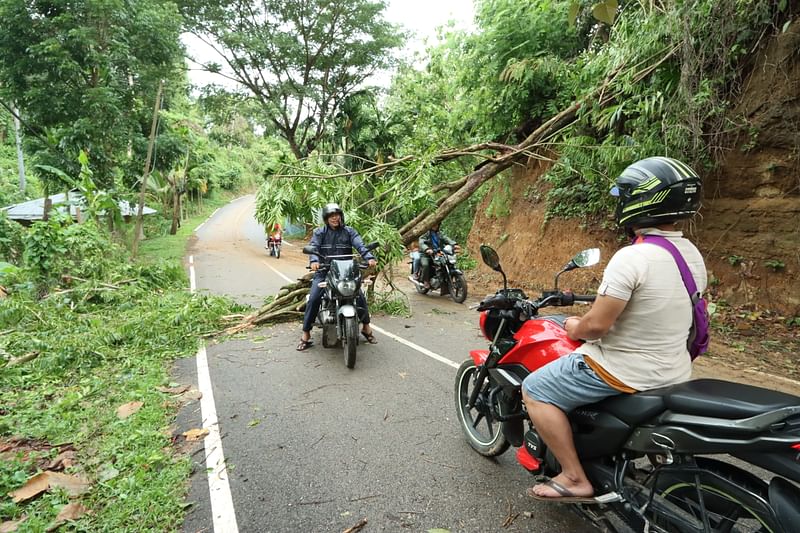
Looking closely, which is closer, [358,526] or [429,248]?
[358,526]

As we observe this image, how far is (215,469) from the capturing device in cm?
288

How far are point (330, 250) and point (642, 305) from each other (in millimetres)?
4265

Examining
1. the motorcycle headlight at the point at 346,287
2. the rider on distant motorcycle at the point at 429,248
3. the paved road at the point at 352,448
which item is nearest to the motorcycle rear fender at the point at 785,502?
the paved road at the point at 352,448

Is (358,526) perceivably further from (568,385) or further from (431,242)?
(431,242)

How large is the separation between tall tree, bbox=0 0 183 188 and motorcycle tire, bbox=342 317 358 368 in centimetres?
1171

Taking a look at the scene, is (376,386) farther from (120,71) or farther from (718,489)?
(120,71)

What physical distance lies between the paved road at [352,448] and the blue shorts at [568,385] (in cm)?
87

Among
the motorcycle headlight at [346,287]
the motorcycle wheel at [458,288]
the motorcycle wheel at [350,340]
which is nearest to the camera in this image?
the motorcycle wheel at [350,340]

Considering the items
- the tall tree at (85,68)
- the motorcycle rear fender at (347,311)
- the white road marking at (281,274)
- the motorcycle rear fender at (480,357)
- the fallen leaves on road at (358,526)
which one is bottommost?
the white road marking at (281,274)

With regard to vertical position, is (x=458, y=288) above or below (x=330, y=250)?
below

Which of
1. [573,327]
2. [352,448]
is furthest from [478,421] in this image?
[573,327]

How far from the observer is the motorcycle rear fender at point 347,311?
4.69 meters

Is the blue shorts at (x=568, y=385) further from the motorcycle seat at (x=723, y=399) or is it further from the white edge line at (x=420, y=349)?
the white edge line at (x=420, y=349)

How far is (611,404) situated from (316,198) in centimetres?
553
